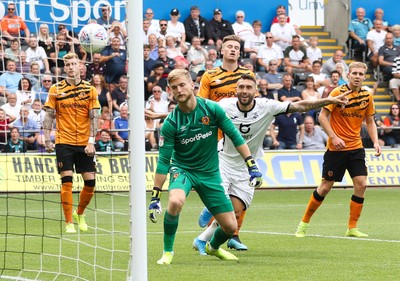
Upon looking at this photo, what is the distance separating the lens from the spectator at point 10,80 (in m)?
11.5

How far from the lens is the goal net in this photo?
10.4 metres

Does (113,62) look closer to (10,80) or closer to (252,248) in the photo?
(10,80)

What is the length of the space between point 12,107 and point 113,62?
5.14 metres

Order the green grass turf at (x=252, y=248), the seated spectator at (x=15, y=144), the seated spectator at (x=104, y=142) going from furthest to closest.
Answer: the seated spectator at (x=104, y=142), the seated spectator at (x=15, y=144), the green grass turf at (x=252, y=248)

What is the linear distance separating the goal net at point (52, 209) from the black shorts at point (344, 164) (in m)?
2.94

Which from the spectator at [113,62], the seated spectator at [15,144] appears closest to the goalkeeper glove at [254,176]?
the spectator at [113,62]

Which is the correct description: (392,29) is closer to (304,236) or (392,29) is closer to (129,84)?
(304,236)

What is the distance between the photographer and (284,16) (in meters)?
29.3

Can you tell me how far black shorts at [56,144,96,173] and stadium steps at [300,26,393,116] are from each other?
15832 mm

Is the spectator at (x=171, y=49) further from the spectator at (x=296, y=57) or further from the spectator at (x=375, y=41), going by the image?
the spectator at (x=375, y=41)

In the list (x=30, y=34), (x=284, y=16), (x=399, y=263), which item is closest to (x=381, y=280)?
(x=399, y=263)

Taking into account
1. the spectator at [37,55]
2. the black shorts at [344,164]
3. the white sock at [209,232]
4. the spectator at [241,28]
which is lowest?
the white sock at [209,232]

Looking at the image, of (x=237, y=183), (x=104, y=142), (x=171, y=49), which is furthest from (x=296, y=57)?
(x=237, y=183)

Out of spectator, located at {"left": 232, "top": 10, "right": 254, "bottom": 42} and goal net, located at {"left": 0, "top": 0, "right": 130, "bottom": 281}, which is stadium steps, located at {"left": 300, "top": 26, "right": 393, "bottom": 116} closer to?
spectator, located at {"left": 232, "top": 10, "right": 254, "bottom": 42}
